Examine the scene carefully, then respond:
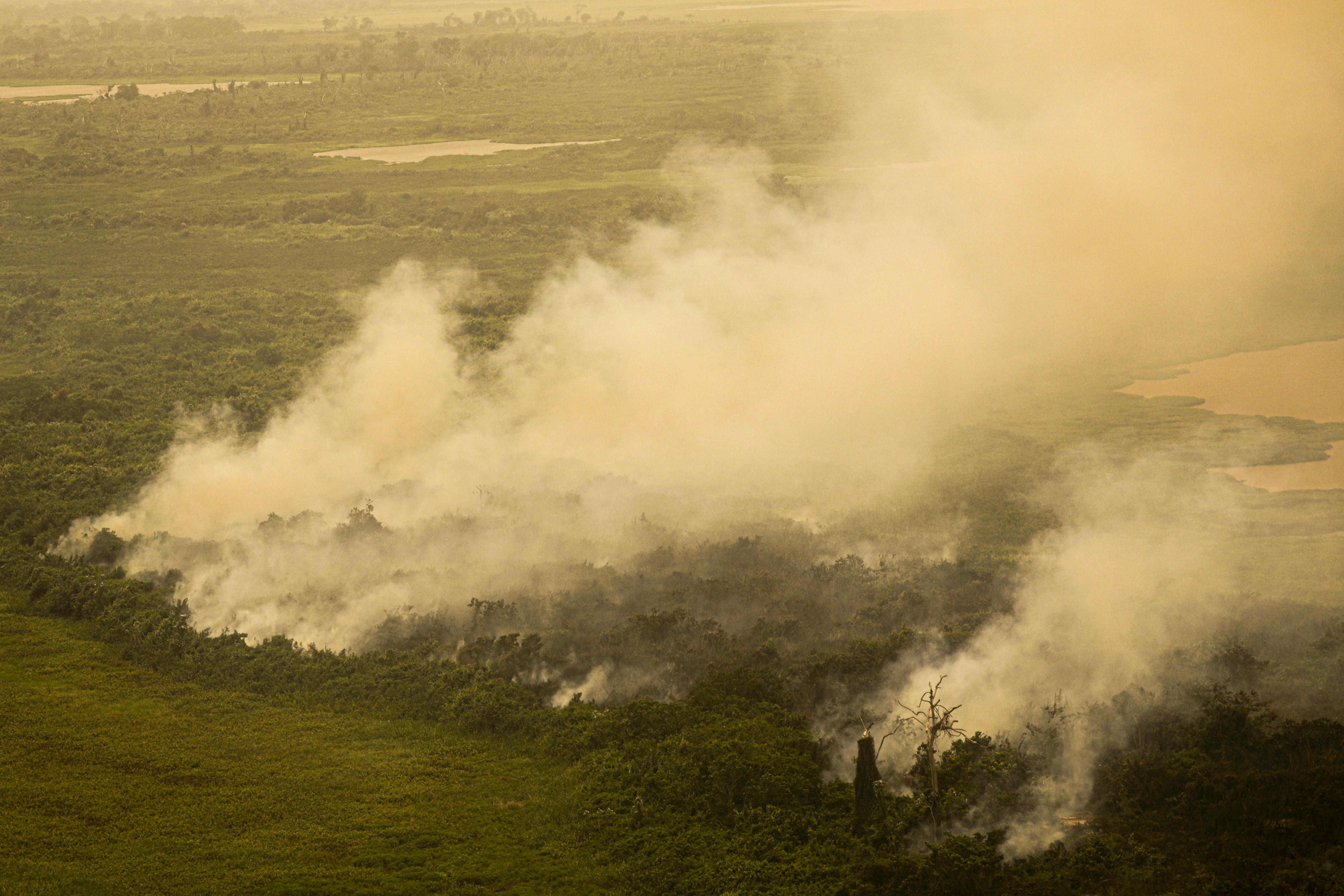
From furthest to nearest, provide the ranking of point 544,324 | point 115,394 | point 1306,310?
point 1306,310 < point 544,324 < point 115,394

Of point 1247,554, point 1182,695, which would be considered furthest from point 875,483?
point 1182,695

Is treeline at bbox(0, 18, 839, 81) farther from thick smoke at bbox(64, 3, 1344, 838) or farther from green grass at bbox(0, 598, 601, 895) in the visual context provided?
green grass at bbox(0, 598, 601, 895)

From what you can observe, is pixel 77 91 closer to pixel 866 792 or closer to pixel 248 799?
pixel 248 799

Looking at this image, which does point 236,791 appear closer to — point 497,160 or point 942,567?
point 942,567

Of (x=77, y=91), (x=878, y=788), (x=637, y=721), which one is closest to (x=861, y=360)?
(x=637, y=721)

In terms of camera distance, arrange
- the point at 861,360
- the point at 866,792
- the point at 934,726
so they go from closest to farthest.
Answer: the point at 934,726 → the point at 866,792 → the point at 861,360

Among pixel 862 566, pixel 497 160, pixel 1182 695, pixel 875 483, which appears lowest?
pixel 1182 695

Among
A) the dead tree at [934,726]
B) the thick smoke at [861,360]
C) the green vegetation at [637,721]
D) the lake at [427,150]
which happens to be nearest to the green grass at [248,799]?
the green vegetation at [637,721]
